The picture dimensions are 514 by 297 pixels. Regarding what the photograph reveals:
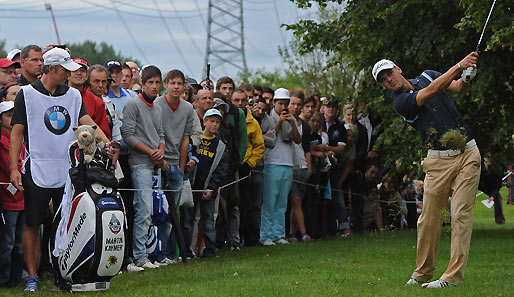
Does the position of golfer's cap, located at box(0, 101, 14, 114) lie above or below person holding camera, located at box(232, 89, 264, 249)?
above

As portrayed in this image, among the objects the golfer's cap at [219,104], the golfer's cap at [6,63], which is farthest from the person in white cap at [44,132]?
the golfer's cap at [219,104]

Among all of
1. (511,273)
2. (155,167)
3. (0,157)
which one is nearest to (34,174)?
(0,157)

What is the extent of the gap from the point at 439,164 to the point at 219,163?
4623 millimetres

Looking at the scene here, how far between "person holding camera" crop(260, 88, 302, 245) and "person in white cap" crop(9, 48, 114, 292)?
702cm

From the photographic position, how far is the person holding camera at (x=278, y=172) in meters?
Result: 16.4

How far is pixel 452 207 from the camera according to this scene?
31.8 ft

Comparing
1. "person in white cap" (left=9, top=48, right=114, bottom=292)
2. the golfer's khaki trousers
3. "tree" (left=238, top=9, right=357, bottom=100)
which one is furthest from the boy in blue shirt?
"tree" (left=238, top=9, right=357, bottom=100)

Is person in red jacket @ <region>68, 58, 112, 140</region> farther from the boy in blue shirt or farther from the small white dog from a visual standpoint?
the boy in blue shirt

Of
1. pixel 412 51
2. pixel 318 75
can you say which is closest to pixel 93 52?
pixel 318 75

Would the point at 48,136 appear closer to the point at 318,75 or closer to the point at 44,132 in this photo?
the point at 44,132

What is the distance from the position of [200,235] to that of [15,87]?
4.42 meters

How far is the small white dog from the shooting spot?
919 cm

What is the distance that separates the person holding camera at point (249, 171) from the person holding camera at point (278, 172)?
15.3 inches

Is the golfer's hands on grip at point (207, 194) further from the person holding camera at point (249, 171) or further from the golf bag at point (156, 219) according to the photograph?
the person holding camera at point (249, 171)
